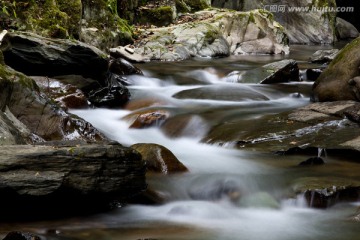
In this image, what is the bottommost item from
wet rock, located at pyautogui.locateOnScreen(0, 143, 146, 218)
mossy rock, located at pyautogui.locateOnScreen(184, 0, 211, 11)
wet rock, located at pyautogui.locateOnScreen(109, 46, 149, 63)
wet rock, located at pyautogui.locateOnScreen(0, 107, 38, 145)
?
wet rock, located at pyautogui.locateOnScreen(0, 143, 146, 218)

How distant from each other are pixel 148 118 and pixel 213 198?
3.13 m

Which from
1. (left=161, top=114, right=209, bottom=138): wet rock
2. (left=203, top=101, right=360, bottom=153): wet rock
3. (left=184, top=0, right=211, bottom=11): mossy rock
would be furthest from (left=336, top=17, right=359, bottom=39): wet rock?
(left=161, top=114, right=209, bottom=138): wet rock

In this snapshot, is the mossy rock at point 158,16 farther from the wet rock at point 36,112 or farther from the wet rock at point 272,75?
the wet rock at point 36,112

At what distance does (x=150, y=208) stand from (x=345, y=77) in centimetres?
503

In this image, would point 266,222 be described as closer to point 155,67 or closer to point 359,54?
point 359,54

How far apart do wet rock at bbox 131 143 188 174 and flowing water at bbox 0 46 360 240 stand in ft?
0.45

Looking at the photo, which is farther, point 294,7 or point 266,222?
point 294,7

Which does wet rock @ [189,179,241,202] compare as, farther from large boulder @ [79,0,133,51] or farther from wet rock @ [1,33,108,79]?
large boulder @ [79,0,133,51]

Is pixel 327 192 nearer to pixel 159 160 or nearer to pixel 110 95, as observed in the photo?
pixel 159 160

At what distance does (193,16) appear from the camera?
17.9 m

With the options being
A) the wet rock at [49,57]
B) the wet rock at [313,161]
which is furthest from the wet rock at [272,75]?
the wet rock at [313,161]

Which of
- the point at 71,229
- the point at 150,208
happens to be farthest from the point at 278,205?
the point at 71,229

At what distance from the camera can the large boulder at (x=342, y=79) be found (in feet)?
26.4

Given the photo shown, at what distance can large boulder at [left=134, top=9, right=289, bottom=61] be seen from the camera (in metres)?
14.4
